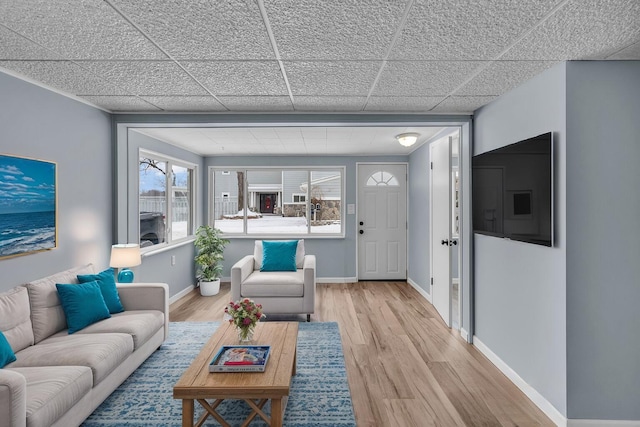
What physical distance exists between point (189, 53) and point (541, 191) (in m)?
2.38

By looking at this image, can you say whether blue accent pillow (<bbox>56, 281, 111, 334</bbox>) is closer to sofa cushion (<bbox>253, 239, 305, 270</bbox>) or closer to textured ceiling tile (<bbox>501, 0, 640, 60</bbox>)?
sofa cushion (<bbox>253, 239, 305, 270</bbox>)

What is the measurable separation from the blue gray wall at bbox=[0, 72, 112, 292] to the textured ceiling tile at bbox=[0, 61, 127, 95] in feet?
0.43

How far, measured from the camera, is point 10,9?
1.57 metres

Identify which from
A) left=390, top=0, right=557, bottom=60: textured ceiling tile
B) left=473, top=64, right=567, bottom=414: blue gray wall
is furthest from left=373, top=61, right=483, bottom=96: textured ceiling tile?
left=473, top=64, right=567, bottom=414: blue gray wall

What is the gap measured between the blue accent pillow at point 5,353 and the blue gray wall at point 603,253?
3.28 metres

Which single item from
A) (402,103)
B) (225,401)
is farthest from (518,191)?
(225,401)

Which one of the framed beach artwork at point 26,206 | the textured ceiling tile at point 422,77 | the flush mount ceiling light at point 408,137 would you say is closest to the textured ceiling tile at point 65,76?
the framed beach artwork at point 26,206

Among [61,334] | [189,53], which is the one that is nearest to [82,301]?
[61,334]

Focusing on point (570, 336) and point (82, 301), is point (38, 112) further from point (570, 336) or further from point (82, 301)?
point (570, 336)

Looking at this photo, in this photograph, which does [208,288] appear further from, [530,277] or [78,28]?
[530,277]

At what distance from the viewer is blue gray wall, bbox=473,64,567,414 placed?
2139mm

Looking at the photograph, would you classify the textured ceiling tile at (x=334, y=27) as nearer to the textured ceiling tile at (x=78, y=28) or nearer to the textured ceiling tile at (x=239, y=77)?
the textured ceiling tile at (x=239, y=77)

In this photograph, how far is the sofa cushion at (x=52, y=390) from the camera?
1.64 meters

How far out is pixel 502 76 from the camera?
240 centimetres
